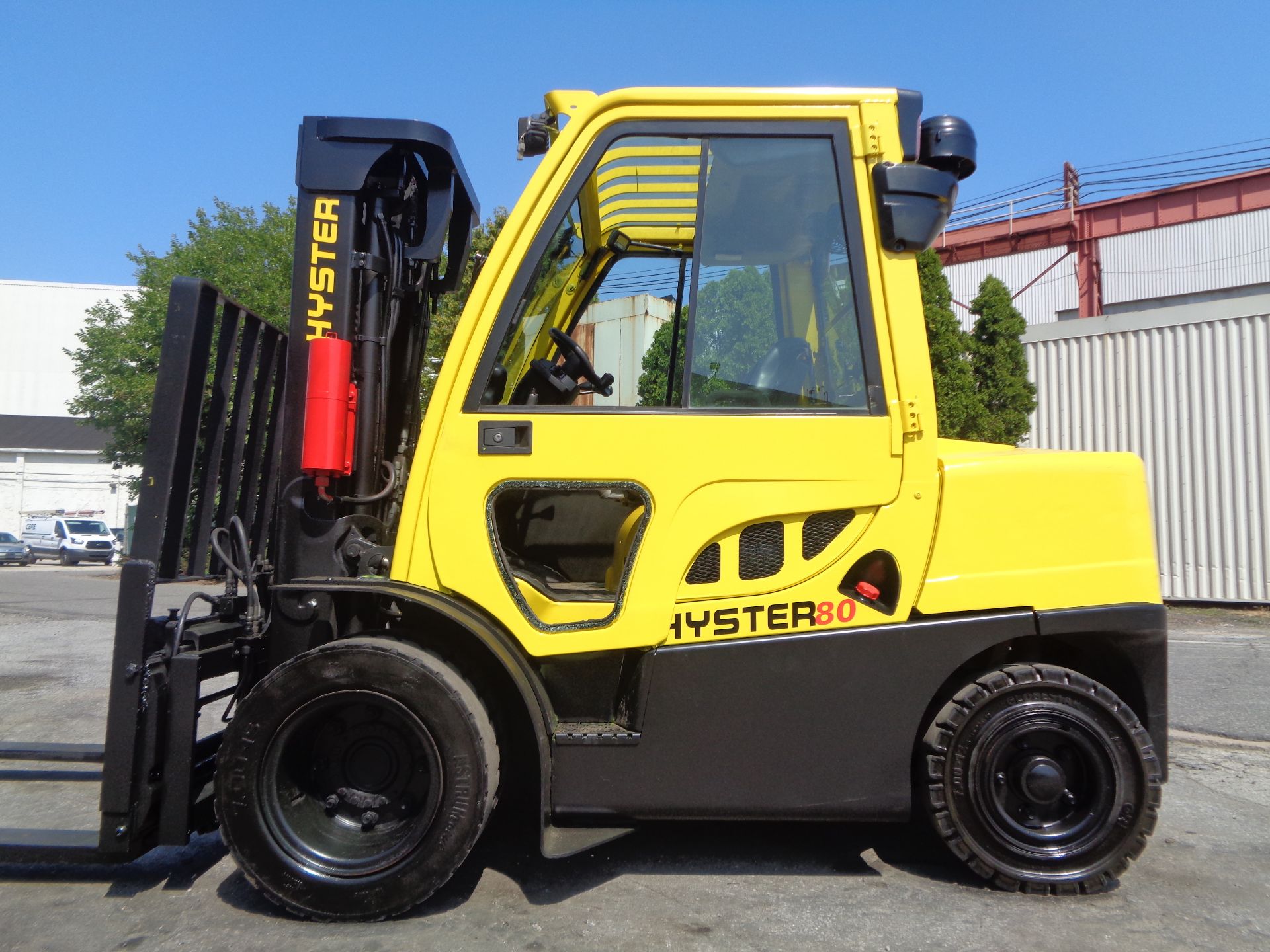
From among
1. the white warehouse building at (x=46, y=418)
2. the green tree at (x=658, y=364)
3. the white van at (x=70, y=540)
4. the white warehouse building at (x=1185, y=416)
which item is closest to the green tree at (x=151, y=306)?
the white van at (x=70, y=540)

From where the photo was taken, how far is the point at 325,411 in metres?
3.42

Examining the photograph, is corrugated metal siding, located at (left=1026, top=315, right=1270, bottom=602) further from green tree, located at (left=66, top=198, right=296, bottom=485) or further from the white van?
the white van

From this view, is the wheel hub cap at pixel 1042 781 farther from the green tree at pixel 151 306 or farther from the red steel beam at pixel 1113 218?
the green tree at pixel 151 306

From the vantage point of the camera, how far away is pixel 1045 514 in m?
3.38

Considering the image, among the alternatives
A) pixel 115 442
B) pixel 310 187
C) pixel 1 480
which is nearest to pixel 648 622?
pixel 310 187

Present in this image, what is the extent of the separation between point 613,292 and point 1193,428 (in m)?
12.0

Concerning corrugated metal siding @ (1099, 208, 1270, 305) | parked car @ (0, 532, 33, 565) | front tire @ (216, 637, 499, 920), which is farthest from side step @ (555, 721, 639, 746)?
parked car @ (0, 532, 33, 565)

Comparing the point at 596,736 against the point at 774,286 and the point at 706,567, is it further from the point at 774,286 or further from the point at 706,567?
the point at 774,286

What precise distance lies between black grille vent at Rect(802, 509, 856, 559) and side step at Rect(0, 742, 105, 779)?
3.33 meters

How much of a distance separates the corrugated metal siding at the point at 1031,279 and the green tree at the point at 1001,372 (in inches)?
482

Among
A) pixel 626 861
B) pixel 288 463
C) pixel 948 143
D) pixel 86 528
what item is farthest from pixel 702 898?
pixel 86 528

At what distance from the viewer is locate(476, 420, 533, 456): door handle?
328 cm

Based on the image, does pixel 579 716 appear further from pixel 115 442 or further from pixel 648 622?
pixel 115 442

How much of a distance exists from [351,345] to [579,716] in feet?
5.40
